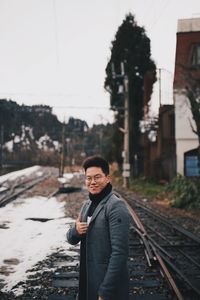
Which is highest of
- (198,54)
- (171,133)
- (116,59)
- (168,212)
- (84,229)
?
(116,59)

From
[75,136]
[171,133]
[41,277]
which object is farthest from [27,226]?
[75,136]

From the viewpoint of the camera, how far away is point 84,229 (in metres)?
2.81

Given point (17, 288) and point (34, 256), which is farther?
point (34, 256)

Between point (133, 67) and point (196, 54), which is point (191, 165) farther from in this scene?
point (133, 67)

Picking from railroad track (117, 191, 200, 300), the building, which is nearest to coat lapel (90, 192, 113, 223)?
railroad track (117, 191, 200, 300)

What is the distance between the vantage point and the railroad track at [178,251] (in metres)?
5.66

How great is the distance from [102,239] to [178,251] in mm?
5828

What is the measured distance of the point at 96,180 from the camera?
9.43 feet

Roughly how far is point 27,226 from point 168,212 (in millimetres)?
6182

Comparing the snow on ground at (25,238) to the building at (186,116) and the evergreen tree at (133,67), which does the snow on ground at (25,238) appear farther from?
the evergreen tree at (133,67)

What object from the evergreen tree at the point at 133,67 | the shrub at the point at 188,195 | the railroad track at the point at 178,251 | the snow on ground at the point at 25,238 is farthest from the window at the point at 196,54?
the snow on ground at the point at 25,238

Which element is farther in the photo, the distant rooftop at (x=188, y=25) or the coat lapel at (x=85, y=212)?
the distant rooftop at (x=188, y=25)

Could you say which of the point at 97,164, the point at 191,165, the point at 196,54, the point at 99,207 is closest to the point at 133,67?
the point at 196,54

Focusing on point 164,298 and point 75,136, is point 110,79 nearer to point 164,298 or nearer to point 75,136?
point 164,298
